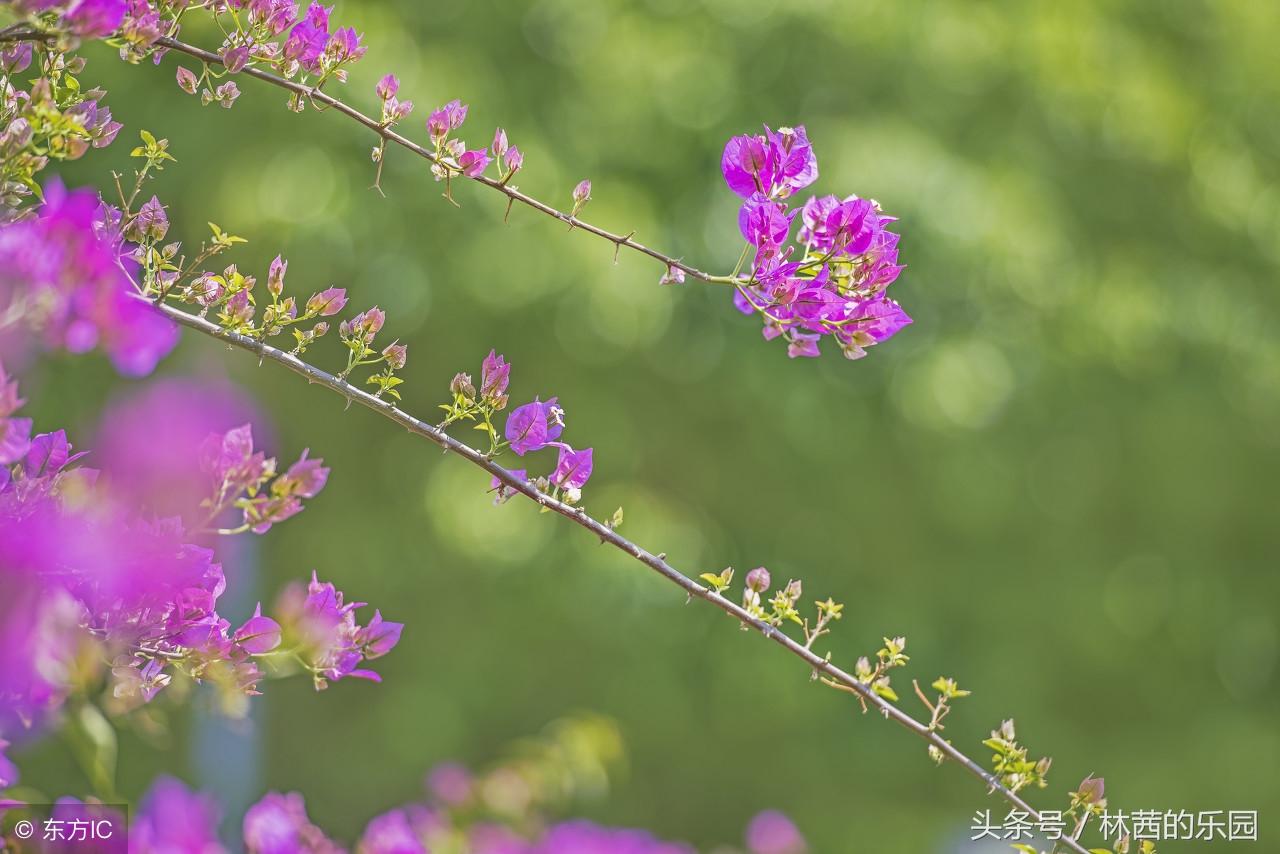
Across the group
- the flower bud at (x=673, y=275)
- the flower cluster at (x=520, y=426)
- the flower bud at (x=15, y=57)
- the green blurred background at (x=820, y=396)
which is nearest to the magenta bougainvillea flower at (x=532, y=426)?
the flower cluster at (x=520, y=426)

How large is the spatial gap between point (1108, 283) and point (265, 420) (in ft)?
9.93

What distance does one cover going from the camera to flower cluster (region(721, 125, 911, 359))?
882 mm

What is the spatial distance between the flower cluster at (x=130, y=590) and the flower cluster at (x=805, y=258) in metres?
0.33

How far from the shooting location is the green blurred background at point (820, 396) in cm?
455

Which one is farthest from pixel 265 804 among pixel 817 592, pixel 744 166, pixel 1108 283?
pixel 1108 283

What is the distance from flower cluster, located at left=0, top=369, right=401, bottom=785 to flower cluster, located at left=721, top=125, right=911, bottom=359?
333 mm

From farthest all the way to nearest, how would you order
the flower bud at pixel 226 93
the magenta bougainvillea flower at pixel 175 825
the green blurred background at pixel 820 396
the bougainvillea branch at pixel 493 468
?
the green blurred background at pixel 820 396
the flower bud at pixel 226 93
the bougainvillea branch at pixel 493 468
the magenta bougainvillea flower at pixel 175 825

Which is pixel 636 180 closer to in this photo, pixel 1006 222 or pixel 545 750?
pixel 1006 222

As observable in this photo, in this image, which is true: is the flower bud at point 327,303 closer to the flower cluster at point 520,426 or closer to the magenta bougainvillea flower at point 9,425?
the flower cluster at point 520,426

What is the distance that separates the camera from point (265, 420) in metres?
4.98

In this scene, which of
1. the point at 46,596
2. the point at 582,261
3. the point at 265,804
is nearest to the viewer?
the point at 46,596

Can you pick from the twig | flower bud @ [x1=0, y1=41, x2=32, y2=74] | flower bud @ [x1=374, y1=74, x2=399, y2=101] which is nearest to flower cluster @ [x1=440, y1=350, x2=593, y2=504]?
the twig

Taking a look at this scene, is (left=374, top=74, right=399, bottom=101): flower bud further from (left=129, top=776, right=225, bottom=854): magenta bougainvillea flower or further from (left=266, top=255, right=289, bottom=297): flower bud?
(left=129, top=776, right=225, bottom=854): magenta bougainvillea flower

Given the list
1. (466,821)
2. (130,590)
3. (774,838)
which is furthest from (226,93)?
(774,838)
